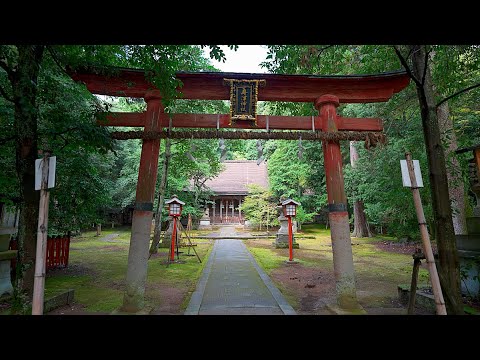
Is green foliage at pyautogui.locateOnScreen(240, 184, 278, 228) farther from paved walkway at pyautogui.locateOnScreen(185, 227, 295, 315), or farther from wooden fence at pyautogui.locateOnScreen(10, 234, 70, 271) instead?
wooden fence at pyautogui.locateOnScreen(10, 234, 70, 271)

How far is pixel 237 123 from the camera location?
6.09 meters

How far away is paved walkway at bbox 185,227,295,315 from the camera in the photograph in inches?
216

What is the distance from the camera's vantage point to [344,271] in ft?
18.1

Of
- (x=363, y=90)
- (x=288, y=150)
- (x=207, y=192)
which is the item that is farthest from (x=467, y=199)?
(x=207, y=192)

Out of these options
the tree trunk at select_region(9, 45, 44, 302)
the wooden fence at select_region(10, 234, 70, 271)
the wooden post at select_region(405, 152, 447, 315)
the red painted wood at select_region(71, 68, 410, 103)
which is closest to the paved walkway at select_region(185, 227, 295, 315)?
the wooden post at select_region(405, 152, 447, 315)

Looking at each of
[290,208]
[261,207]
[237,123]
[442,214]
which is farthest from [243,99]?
[261,207]

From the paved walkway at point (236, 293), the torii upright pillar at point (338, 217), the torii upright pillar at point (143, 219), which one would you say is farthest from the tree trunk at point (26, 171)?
the torii upright pillar at point (338, 217)

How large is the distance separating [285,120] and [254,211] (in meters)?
16.7

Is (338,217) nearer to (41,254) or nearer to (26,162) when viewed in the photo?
(41,254)

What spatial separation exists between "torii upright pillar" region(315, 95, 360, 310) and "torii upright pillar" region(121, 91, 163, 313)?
3637 millimetres

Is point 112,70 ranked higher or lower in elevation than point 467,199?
higher

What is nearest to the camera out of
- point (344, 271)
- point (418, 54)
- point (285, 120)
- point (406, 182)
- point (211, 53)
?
point (406, 182)

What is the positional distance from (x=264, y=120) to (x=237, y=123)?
23.5 inches
